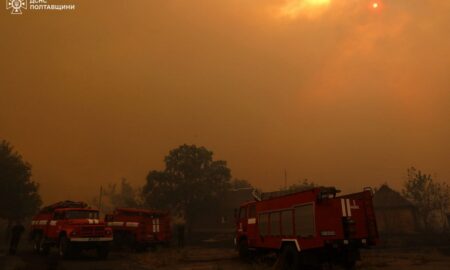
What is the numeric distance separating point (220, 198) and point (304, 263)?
50.6 meters

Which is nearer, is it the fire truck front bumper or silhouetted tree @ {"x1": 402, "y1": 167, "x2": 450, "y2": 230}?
the fire truck front bumper

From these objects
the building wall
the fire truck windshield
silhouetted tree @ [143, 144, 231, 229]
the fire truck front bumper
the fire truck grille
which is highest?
silhouetted tree @ [143, 144, 231, 229]

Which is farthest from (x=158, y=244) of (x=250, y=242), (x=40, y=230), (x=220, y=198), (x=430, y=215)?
(x=430, y=215)

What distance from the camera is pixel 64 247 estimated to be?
67.4ft

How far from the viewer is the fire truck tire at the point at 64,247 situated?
20109mm

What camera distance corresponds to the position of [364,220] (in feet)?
48.0

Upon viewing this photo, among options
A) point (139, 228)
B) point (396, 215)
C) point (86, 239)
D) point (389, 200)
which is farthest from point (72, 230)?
point (389, 200)

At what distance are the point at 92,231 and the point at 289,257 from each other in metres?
10.8

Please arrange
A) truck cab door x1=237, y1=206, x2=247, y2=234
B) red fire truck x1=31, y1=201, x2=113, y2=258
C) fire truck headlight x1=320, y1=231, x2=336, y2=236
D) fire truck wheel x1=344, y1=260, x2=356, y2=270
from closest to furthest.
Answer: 1. fire truck headlight x1=320, y1=231, x2=336, y2=236
2. fire truck wheel x1=344, y1=260, x2=356, y2=270
3. red fire truck x1=31, y1=201, x2=113, y2=258
4. truck cab door x1=237, y1=206, x2=247, y2=234

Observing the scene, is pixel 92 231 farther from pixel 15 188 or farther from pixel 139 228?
pixel 15 188

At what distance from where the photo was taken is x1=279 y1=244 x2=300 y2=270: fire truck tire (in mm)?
15071

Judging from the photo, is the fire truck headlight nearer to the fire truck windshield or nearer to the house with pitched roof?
the fire truck windshield

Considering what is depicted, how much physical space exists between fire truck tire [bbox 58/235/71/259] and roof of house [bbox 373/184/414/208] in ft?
160

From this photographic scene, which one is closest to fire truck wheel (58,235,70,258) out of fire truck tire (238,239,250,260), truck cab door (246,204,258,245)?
fire truck tire (238,239,250,260)
